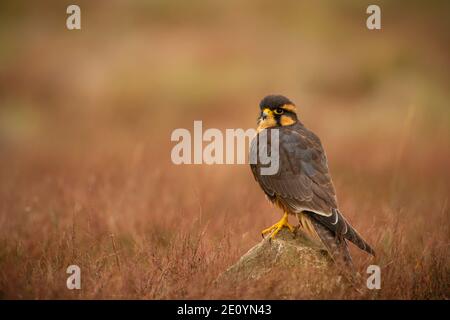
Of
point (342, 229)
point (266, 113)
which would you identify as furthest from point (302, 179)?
point (266, 113)

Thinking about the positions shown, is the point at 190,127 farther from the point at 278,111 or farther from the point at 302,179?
the point at 302,179

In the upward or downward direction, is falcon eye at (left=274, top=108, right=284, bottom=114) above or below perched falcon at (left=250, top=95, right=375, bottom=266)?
above

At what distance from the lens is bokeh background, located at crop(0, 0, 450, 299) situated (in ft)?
15.7

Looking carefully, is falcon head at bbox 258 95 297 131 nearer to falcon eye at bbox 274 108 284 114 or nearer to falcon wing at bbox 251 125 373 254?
falcon eye at bbox 274 108 284 114

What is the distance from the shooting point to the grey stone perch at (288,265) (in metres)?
4.58

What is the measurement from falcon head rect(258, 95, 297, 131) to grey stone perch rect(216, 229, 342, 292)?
124 centimetres

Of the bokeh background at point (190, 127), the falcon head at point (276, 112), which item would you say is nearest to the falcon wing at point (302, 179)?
the falcon head at point (276, 112)

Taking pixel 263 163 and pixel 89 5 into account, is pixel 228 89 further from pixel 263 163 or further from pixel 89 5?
pixel 263 163

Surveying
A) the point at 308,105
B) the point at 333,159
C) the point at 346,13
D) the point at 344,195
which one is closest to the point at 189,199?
the point at 344,195

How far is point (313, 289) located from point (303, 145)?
58.6 inches

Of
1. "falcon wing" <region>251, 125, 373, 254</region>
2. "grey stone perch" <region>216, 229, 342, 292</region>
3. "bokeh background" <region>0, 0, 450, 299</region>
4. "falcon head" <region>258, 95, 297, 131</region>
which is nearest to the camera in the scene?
"grey stone perch" <region>216, 229, 342, 292</region>

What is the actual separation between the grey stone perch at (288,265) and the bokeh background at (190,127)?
0.15 metres

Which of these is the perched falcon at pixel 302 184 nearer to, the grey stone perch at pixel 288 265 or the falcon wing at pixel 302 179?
the falcon wing at pixel 302 179

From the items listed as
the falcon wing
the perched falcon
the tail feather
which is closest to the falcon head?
the perched falcon
